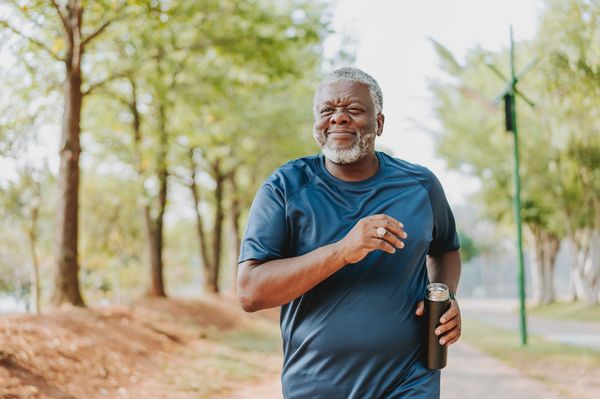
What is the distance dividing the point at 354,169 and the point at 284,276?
2.01 feet

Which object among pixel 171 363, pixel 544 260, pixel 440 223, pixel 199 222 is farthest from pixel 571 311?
pixel 440 223

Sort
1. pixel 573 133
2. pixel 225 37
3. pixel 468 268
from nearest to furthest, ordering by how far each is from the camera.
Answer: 1. pixel 225 37
2. pixel 573 133
3. pixel 468 268

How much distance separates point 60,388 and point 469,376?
6.07 m

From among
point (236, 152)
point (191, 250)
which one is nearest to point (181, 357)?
point (236, 152)

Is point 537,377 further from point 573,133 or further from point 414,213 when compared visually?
point 573,133

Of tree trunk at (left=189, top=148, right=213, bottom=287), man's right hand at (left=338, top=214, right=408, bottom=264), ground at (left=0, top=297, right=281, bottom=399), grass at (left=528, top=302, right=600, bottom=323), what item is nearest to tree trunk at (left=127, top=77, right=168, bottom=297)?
ground at (left=0, top=297, right=281, bottom=399)

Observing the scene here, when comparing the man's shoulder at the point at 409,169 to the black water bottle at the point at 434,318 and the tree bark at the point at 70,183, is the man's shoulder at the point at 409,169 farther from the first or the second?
the tree bark at the point at 70,183

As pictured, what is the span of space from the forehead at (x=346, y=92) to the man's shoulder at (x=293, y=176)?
26 cm

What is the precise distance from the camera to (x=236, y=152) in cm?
2477

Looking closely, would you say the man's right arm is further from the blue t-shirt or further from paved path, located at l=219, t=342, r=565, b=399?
paved path, located at l=219, t=342, r=565, b=399

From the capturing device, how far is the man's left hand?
2.52 metres

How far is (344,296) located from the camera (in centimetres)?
242

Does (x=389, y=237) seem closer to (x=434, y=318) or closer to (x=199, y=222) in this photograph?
(x=434, y=318)

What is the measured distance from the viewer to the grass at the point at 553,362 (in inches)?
371
